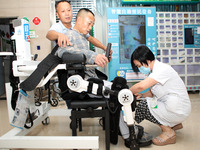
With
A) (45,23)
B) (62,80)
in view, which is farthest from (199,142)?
(45,23)

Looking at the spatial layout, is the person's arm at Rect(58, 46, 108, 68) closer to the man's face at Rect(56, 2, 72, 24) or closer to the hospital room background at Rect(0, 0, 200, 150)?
the man's face at Rect(56, 2, 72, 24)

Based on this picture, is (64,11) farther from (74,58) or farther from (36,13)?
(36,13)

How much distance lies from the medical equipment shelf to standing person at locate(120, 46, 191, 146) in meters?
2.52

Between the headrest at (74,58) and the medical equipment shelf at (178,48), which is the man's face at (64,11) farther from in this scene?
the medical equipment shelf at (178,48)

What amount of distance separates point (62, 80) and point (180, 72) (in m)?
3.38

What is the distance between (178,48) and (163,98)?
9.11 feet

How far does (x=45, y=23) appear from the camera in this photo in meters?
3.82

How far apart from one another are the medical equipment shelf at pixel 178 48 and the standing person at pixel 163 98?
2.52m

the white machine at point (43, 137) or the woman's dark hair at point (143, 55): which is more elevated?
the woman's dark hair at point (143, 55)

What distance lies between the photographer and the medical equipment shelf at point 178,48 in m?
3.94

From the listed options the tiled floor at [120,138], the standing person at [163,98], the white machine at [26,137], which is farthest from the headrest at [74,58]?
the tiled floor at [120,138]

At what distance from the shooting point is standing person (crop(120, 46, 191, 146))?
1.52 meters

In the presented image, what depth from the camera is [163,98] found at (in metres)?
1.65

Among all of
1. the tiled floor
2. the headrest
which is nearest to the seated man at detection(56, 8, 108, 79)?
the headrest
